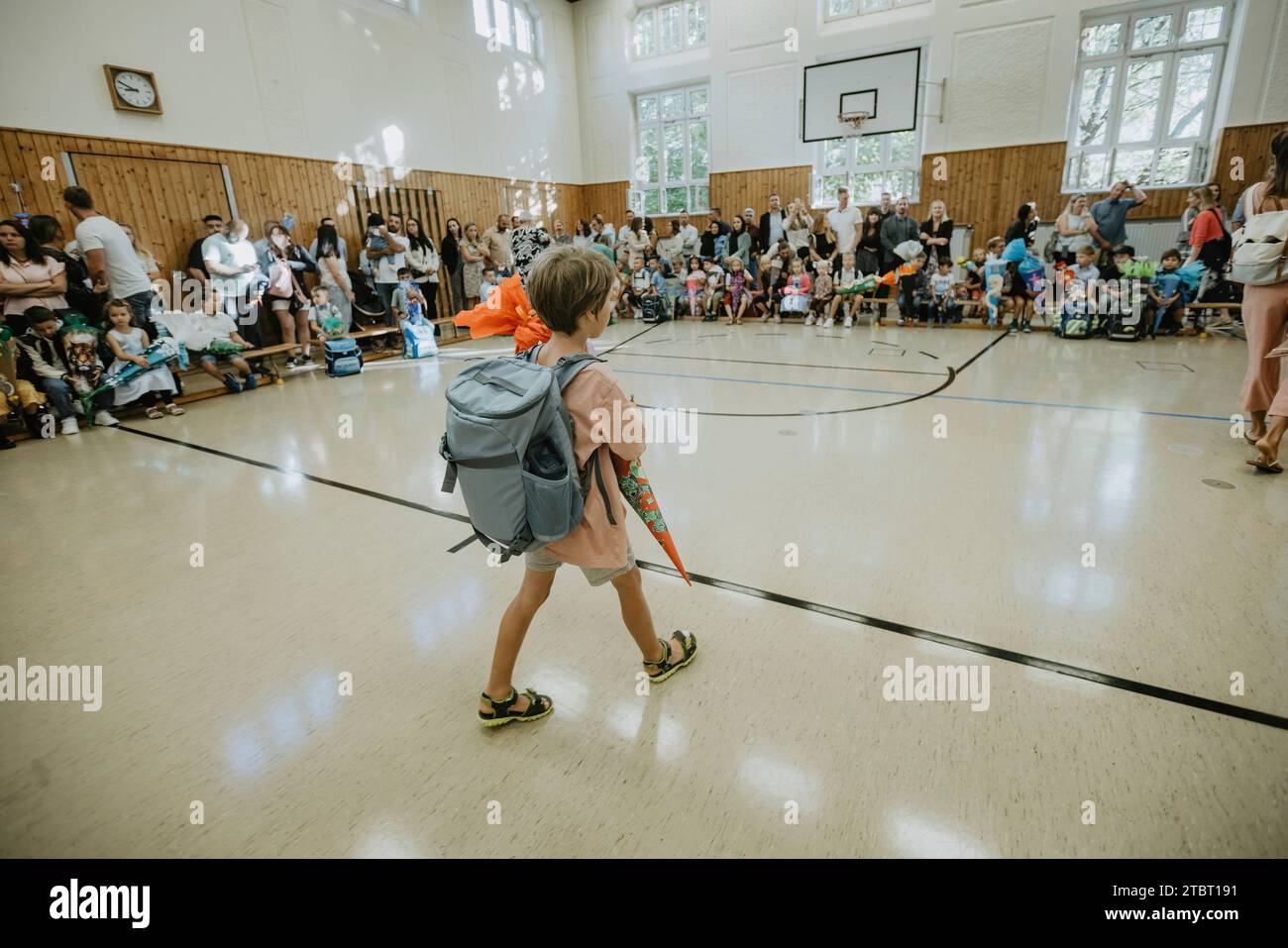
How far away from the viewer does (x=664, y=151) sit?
1291 centimetres

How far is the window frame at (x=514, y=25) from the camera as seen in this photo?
34.6ft

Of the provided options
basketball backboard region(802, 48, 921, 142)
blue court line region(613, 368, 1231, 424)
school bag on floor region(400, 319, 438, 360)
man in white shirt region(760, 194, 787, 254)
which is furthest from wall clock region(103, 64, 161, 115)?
basketball backboard region(802, 48, 921, 142)

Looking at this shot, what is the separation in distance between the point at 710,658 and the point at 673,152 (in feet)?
43.2

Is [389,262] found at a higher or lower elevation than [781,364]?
higher

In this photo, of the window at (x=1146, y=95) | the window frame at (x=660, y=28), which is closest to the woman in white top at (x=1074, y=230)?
the window at (x=1146, y=95)

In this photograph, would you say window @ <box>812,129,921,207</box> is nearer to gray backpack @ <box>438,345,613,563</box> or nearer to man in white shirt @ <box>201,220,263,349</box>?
man in white shirt @ <box>201,220,263,349</box>

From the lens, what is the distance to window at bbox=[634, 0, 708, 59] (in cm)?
1197

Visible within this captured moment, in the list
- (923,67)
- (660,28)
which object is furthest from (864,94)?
(660,28)

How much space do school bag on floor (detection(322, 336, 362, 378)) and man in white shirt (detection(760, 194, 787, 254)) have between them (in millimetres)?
6386

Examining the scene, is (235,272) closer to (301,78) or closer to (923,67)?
(301,78)

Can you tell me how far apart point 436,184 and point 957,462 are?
9.60m

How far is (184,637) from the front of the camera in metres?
2.07
